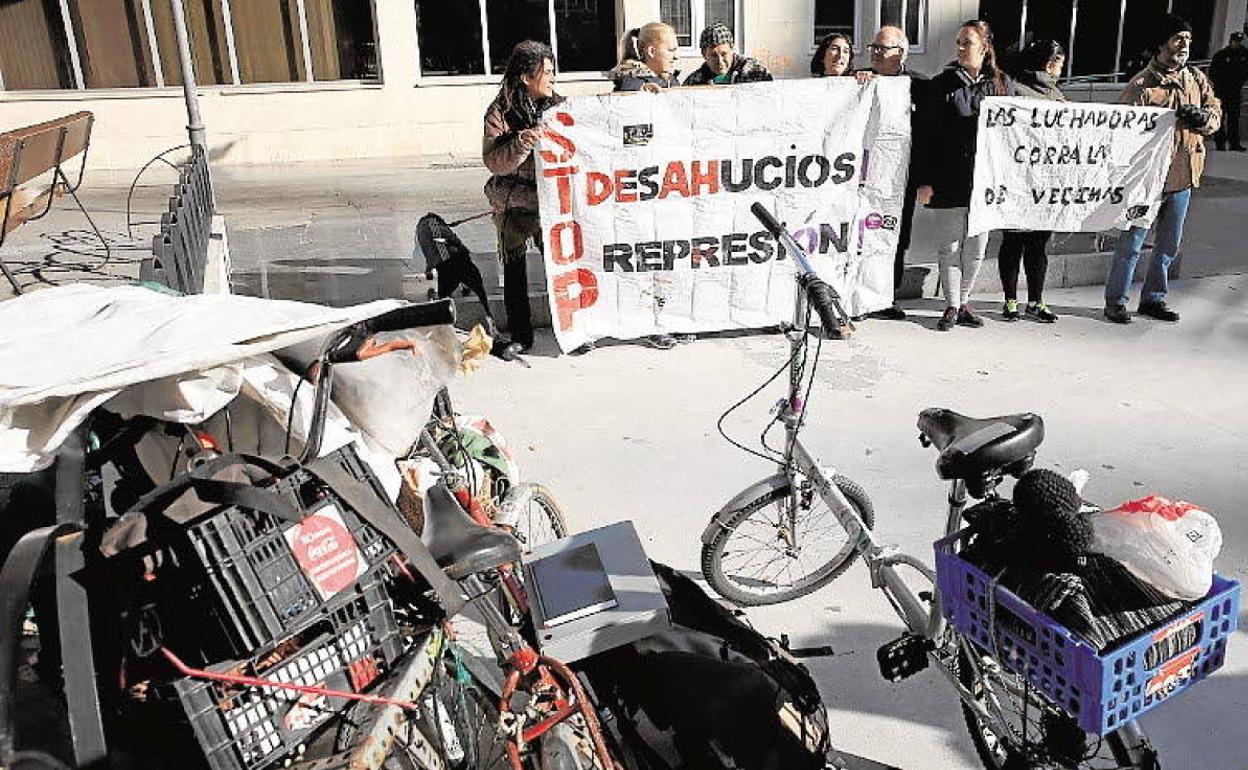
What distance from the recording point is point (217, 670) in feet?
5.35

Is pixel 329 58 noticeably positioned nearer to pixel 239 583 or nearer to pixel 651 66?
pixel 651 66

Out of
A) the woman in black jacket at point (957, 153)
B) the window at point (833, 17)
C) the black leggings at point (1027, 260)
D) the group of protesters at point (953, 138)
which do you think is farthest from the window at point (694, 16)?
the black leggings at point (1027, 260)

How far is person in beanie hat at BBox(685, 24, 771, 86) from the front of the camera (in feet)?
21.7

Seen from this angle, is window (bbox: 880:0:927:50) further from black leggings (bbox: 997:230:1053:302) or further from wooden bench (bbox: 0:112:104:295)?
wooden bench (bbox: 0:112:104:295)

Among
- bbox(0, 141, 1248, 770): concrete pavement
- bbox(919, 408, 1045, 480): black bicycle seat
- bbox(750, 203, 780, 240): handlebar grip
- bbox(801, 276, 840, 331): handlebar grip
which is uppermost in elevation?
bbox(750, 203, 780, 240): handlebar grip

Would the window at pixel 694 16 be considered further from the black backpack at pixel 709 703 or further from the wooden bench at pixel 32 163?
the black backpack at pixel 709 703

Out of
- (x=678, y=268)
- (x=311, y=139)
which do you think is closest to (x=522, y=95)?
(x=678, y=268)

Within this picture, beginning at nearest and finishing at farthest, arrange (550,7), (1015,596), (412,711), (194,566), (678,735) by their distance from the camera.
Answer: (194,566) < (412,711) < (1015,596) < (678,735) < (550,7)

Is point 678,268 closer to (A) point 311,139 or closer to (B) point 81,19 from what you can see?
(A) point 311,139

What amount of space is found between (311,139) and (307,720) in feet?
46.8

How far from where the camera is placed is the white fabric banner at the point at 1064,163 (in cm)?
648

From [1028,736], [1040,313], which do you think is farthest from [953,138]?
[1028,736]

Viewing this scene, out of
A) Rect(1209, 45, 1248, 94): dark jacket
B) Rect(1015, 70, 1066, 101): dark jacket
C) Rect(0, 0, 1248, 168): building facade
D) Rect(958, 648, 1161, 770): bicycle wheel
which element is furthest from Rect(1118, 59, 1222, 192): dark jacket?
Rect(0, 0, 1248, 168): building facade

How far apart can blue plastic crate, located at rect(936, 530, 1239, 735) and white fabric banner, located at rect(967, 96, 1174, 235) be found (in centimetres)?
487
